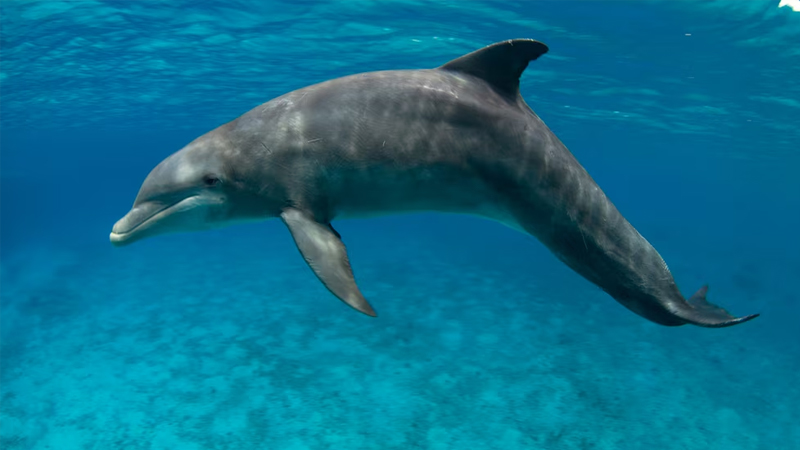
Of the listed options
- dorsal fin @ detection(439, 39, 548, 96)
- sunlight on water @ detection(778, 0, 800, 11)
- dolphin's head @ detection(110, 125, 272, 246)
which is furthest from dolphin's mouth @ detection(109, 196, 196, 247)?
sunlight on water @ detection(778, 0, 800, 11)

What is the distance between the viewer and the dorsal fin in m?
4.82

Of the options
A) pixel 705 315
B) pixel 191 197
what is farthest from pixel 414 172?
pixel 705 315

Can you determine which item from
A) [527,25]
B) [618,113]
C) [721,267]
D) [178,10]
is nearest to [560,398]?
[527,25]

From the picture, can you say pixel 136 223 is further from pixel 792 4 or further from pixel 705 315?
pixel 792 4

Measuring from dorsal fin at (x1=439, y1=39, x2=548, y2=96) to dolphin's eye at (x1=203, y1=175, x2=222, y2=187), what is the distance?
222cm

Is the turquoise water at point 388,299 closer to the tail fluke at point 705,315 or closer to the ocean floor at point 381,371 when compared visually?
the ocean floor at point 381,371

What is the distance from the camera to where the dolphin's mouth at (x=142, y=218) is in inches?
186

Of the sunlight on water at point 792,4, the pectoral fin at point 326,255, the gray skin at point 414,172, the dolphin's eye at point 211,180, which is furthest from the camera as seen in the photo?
the sunlight on water at point 792,4

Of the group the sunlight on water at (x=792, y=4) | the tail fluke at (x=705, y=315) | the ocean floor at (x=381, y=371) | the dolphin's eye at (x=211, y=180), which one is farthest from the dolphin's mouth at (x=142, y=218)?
the sunlight on water at (x=792, y=4)

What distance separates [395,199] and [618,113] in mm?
34476

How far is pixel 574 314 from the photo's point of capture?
17438 millimetres

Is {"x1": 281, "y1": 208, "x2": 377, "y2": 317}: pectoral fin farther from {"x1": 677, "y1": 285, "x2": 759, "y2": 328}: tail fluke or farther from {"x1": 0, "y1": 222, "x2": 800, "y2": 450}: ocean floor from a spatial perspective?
{"x1": 0, "y1": 222, "x2": 800, "y2": 450}: ocean floor

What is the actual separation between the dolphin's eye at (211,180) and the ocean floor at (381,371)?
20.7ft

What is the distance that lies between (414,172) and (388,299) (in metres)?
14.1
